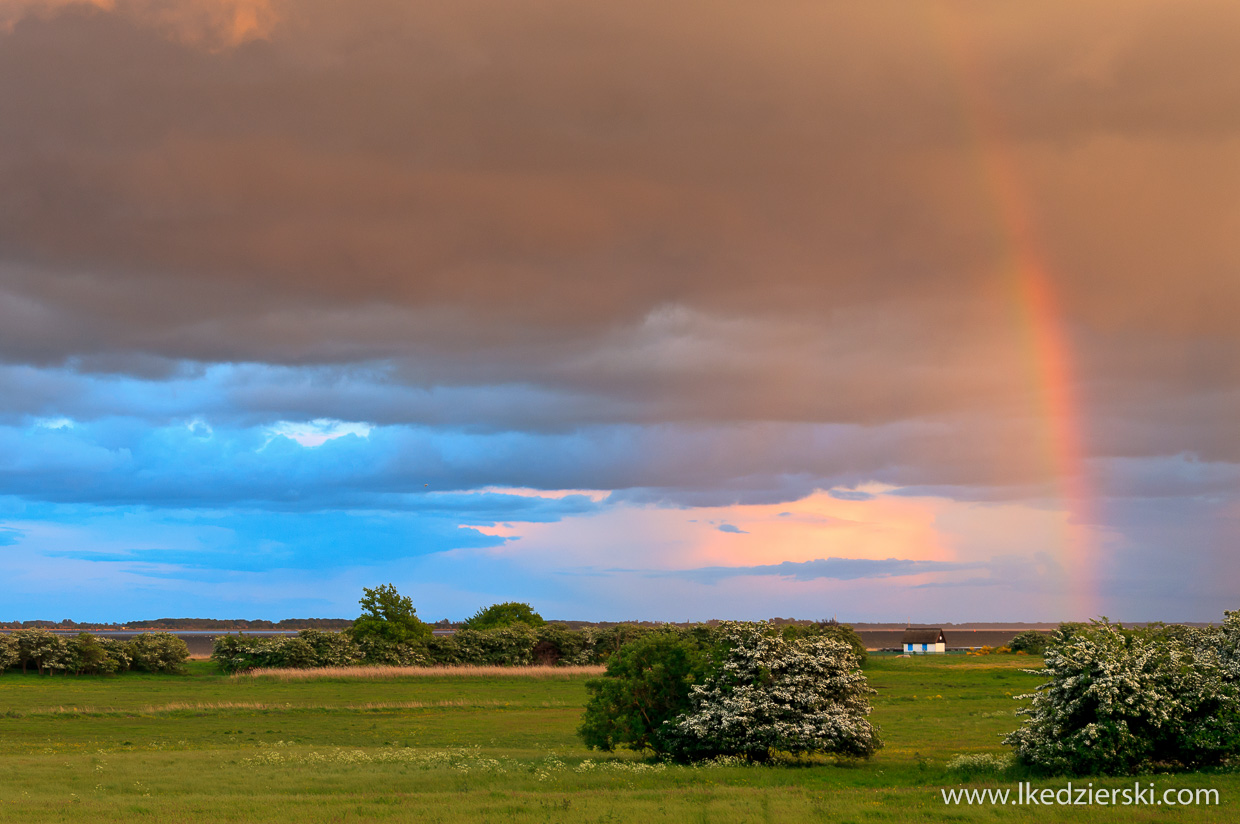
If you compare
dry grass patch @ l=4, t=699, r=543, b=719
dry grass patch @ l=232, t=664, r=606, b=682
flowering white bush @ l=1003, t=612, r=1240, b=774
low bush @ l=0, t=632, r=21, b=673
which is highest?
flowering white bush @ l=1003, t=612, r=1240, b=774

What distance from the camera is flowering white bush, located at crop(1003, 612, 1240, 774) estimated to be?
30859 millimetres

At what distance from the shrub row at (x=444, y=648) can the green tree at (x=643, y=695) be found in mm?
63386

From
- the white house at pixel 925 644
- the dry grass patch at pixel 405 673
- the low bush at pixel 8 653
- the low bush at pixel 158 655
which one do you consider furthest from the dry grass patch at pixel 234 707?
the white house at pixel 925 644

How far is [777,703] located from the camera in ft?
123

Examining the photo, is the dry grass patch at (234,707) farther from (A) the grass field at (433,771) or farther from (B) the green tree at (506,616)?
(B) the green tree at (506,616)

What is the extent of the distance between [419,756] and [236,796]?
12.2m

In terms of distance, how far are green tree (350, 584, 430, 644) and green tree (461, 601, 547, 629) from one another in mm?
17668

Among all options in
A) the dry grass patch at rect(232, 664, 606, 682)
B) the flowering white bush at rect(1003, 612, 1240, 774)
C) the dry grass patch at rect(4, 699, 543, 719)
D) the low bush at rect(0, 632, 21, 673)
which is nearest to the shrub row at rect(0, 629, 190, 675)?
the low bush at rect(0, 632, 21, 673)

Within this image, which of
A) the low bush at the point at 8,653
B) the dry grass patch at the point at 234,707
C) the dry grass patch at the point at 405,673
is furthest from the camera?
the low bush at the point at 8,653

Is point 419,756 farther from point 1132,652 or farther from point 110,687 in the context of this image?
point 110,687

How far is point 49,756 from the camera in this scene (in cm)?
4284

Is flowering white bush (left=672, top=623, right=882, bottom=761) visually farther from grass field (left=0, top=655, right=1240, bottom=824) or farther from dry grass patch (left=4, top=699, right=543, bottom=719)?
dry grass patch (left=4, top=699, right=543, bottom=719)

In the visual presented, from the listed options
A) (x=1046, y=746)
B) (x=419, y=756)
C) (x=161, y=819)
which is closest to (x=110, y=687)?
(x=419, y=756)

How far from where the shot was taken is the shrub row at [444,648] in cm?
10594
